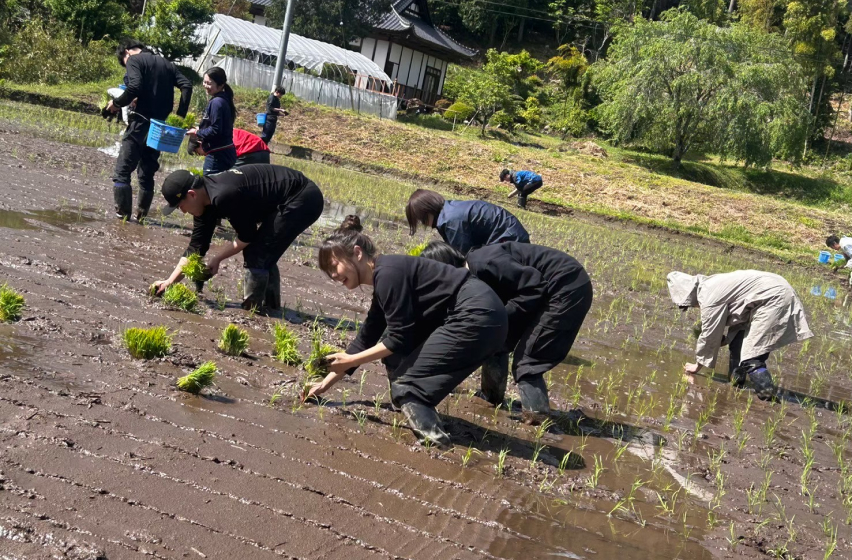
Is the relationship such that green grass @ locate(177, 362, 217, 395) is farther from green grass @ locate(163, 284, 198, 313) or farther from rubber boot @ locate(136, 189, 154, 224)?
rubber boot @ locate(136, 189, 154, 224)

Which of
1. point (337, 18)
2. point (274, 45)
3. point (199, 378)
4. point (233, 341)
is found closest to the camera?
point (199, 378)

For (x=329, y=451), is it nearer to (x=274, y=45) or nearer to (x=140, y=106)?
(x=140, y=106)

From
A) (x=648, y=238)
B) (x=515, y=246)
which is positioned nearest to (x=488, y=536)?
(x=515, y=246)

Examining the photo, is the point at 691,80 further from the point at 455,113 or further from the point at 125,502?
the point at 125,502

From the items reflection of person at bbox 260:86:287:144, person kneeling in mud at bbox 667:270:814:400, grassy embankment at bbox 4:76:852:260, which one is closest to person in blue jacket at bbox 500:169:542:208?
grassy embankment at bbox 4:76:852:260

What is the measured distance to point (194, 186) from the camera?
221 inches

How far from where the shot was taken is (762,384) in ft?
22.4

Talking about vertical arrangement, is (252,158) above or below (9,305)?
above

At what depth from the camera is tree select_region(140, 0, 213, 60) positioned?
95.8 feet

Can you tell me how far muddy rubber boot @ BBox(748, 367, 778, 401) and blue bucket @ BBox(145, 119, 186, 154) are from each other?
5.59 m

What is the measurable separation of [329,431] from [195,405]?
2.16ft

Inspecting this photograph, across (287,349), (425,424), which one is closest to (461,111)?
(287,349)

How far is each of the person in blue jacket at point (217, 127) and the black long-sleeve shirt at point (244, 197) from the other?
1.88m

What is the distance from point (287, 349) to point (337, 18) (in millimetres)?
34596
